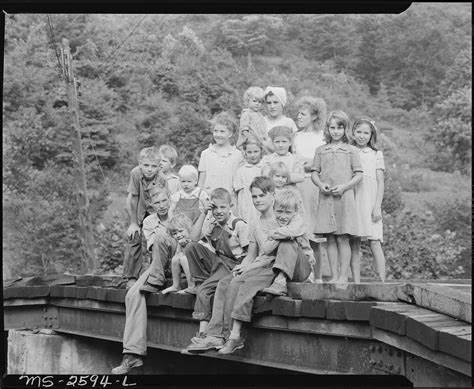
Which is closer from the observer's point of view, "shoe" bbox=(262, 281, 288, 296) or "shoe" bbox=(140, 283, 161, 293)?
"shoe" bbox=(262, 281, 288, 296)

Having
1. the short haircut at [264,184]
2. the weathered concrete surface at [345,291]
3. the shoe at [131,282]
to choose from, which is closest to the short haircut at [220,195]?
the short haircut at [264,184]

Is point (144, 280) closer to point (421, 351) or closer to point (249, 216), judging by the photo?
point (249, 216)

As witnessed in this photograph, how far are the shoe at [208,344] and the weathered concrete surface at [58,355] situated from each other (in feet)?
11.8

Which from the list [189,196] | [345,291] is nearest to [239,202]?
[189,196]

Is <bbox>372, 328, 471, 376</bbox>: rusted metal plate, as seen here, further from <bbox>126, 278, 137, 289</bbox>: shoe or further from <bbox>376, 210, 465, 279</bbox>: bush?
<bbox>376, 210, 465, 279</bbox>: bush

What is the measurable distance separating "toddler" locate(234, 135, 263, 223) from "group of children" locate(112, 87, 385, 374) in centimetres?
1

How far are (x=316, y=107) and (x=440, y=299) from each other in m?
3.06

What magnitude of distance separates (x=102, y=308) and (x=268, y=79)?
11081 millimetres

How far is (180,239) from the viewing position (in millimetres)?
9328

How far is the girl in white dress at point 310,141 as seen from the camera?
9.63 metres

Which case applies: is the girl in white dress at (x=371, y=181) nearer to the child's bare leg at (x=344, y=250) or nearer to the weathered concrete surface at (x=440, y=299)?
the child's bare leg at (x=344, y=250)

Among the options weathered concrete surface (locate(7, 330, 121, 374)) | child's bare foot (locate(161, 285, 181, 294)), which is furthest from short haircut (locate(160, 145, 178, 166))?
weathered concrete surface (locate(7, 330, 121, 374))

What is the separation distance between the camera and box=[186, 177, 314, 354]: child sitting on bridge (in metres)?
8.31

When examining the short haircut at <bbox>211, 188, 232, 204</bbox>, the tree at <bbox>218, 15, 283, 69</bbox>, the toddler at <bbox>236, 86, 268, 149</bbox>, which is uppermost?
the tree at <bbox>218, 15, 283, 69</bbox>
